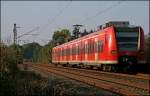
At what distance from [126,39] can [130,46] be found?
52 cm

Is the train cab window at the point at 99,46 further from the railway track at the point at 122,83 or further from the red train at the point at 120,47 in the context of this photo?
the railway track at the point at 122,83

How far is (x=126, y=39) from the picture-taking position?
26.8 m

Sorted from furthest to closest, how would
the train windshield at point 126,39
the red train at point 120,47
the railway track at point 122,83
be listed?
1. the train windshield at point 126,39
2. the red train at point 120,47
3. the railway track at point 122,83

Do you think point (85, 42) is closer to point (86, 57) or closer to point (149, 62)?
point (86, 57)

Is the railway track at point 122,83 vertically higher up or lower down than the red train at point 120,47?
lower down

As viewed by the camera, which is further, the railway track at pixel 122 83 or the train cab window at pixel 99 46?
the train cab window at pixel 99 46

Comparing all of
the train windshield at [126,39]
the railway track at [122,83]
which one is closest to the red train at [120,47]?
the train windshield at [126,39]

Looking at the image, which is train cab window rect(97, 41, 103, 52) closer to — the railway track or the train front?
the train front

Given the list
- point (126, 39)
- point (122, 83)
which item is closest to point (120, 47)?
point (126, 39)

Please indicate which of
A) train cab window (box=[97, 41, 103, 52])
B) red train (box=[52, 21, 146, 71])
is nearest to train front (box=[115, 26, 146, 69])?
red train (box=[52, 21, 146, 71])

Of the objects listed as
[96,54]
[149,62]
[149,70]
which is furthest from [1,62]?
[149,62]

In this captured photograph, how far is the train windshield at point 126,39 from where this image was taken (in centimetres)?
2681

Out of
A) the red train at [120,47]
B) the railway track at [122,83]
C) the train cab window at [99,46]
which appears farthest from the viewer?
the train cab window at [99,46]

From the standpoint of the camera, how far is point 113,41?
2683 centimetres
